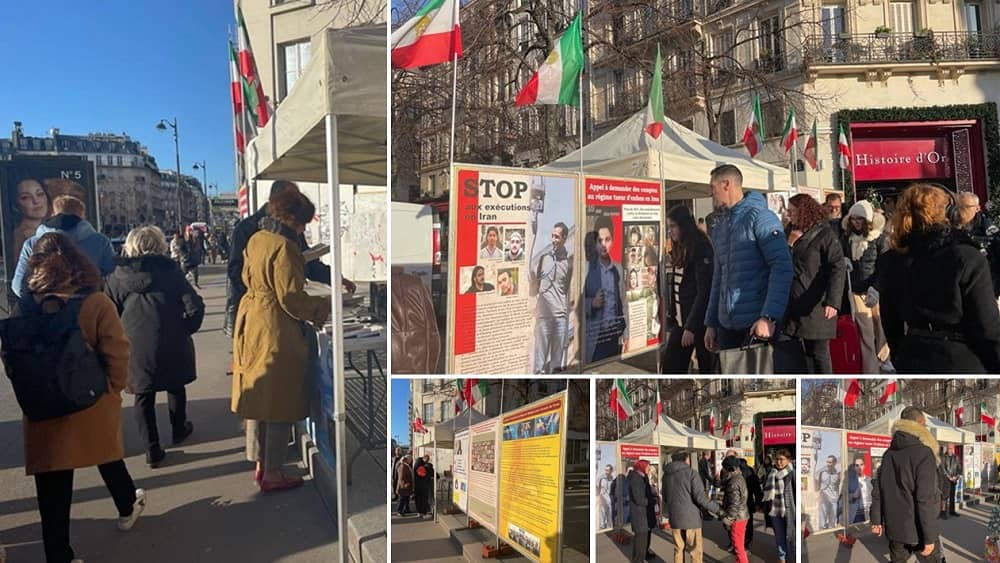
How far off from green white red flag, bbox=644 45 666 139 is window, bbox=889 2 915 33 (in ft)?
3.29

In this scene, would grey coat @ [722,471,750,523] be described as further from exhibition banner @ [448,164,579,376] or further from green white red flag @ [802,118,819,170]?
green white red flag @ [802,118,819,170]

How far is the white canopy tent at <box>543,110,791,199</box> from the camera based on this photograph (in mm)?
3803

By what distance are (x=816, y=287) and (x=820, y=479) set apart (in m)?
1.21

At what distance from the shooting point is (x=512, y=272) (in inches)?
104

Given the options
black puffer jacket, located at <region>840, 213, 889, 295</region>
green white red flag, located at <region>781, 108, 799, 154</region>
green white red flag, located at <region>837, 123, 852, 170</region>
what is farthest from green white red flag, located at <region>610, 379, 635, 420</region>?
black puffer jacket, located at <region>840, 213, 889, 295</region>

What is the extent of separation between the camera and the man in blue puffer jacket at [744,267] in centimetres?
295

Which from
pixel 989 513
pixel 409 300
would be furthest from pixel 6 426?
pixel 989 513

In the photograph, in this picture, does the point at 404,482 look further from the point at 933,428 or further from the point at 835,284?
the point at 835,284

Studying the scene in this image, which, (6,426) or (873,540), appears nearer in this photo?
(6,426)

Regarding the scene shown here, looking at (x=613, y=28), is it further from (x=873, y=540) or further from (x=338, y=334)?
(x=873, y=540)

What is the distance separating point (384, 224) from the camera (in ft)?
7.43

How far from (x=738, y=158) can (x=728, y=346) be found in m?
1.67

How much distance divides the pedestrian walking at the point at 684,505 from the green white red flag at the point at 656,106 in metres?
1.91

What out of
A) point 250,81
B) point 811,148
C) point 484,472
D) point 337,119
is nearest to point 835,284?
point 811,148
